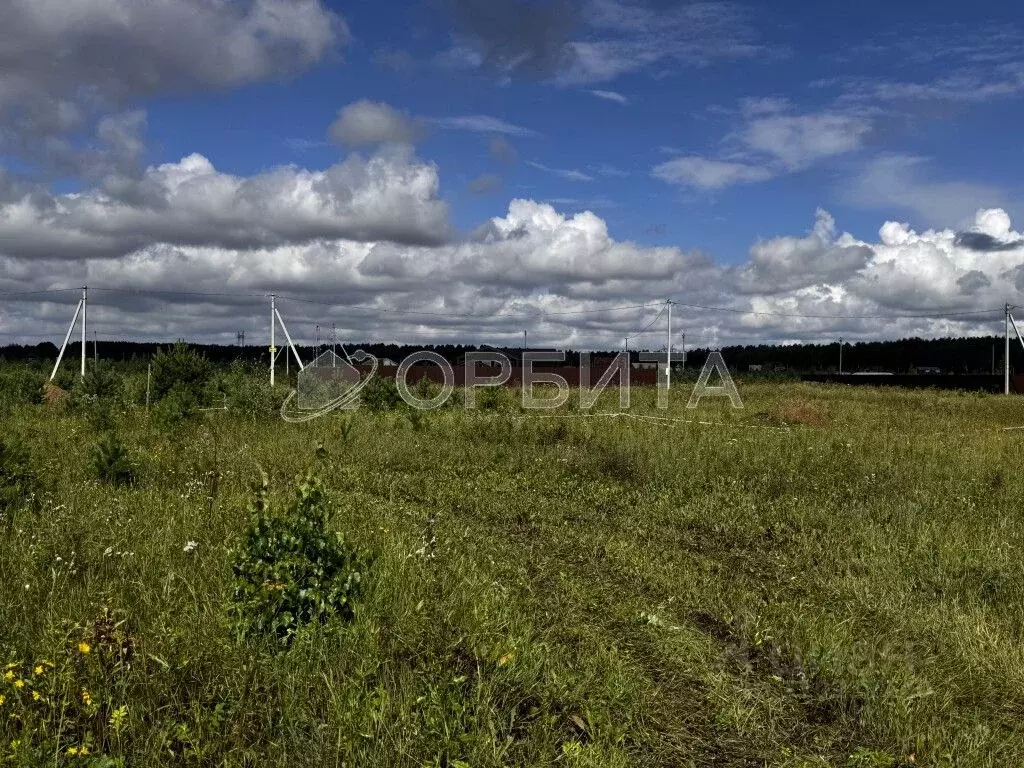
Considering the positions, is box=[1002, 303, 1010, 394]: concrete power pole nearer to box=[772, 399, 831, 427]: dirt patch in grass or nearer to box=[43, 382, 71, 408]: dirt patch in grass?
box=[772, 399, 831, 427]: dirt patch in grass

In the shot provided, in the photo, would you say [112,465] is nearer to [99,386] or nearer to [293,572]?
[293,572]

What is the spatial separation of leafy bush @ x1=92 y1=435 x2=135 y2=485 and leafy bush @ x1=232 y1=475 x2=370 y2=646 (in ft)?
13.9

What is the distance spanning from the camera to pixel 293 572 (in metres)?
3.98

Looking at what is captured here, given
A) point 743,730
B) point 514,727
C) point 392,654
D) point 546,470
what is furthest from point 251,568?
point 546,470

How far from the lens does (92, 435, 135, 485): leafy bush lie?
768 centimetres

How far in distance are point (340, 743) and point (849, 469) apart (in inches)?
325

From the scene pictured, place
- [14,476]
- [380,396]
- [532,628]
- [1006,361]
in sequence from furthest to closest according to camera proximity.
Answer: [1006,361]
[380,396]
[14,476]
[532,628]

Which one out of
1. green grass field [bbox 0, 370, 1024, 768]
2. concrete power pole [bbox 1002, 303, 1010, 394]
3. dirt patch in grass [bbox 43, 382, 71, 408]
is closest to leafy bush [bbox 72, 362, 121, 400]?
dirt patch in grass [bbox 43, 382, 71, 408]

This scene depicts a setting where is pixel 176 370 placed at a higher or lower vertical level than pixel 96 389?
higher

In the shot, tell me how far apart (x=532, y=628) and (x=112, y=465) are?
17.4 ft

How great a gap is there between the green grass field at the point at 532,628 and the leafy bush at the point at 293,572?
0.08 meters

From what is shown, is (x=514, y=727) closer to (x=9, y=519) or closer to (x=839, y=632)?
(x=839, y=632)

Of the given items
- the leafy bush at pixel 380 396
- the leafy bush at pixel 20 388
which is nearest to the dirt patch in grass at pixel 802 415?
the leafy bush at pixel 380 396

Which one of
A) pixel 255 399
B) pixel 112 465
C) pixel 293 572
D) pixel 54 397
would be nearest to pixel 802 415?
pixel 255 399
